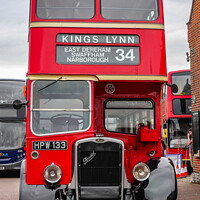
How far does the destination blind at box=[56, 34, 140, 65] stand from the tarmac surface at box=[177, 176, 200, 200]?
15.2ft

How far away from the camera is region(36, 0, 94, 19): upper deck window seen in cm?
777

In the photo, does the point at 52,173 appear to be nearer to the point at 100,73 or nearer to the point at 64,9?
the point at 100,73

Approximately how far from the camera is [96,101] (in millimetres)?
8344

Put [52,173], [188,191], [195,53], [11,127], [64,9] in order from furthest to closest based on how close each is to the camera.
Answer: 1. [11,127]
2. [195,53]
3. [188,191]
4. [64,9]
5. [52,173]

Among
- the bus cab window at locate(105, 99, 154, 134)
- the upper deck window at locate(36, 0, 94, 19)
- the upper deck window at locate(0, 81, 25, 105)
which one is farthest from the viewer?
the upper deck window at locate(0, 81, 25, 105)

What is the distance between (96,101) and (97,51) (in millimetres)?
1140

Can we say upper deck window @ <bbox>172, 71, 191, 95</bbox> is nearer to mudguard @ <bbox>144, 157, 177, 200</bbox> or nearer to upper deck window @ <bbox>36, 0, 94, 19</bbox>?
upper deck window @ <bbox>36, 0, 94, 19</bbox>

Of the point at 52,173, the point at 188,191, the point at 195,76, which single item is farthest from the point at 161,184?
the point at 195,76

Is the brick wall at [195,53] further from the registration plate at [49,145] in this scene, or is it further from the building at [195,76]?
the registration plate at [49,145]

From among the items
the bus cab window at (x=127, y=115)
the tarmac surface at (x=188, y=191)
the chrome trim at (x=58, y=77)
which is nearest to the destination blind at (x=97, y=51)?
the chrome trim at (x=58, y=77)

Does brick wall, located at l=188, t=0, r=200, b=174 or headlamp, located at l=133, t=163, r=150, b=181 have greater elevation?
brick wall, located at l=188, t=0, r=200, b=174

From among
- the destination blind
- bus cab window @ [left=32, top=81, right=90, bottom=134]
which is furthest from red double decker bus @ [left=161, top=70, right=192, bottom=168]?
bus cab window @ [left=32, top=81, right=90, bottom=134]

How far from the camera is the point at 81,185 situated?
6973mm

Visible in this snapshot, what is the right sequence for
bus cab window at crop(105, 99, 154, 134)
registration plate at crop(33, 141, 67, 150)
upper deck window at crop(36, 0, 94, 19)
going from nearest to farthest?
1. registration plate at crop(33, 141, 67, 150)
2. upper deck window at crop(36, 0, 94, 19)
3. bus cab window at crop(105, 99, 154, 134)
